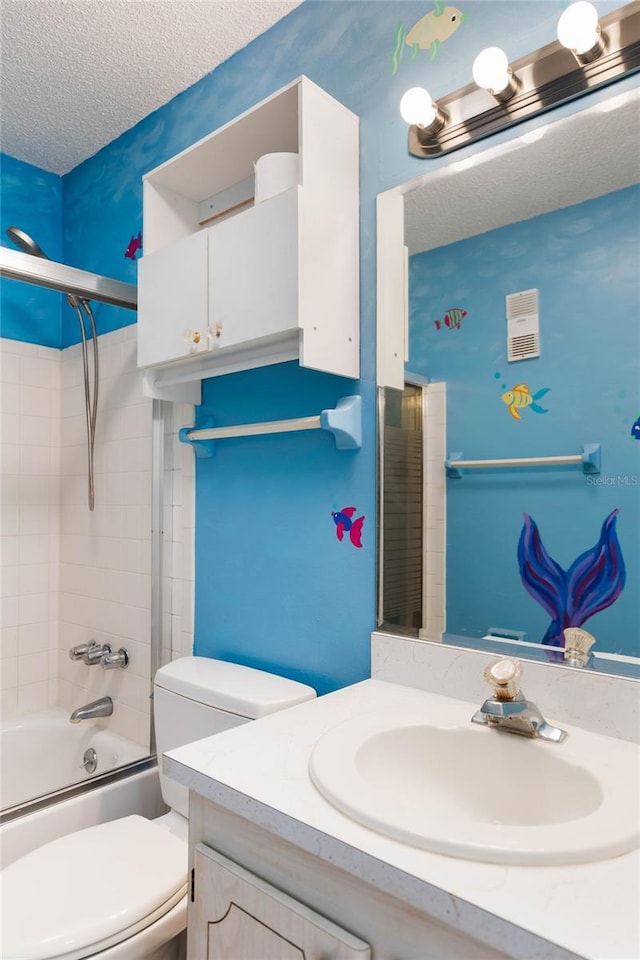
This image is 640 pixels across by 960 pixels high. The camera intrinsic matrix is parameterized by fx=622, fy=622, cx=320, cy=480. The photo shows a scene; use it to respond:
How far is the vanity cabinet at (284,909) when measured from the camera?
72 centimetres

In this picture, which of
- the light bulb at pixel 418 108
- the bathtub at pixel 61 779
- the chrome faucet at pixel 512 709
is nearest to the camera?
the chrome faucet at pixel 512 709

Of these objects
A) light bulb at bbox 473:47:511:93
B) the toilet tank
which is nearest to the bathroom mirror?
light bulb at bbox 473:47:511:93

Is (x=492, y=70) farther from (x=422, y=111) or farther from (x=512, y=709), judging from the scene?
(x=512, y=709)

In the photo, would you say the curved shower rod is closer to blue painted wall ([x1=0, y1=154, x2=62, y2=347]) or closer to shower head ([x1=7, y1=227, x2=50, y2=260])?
shower head ([x1=7, y1=227, x2=50, y2=260])

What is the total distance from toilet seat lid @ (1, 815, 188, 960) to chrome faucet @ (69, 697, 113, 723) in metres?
0.76

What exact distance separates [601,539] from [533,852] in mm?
A: 589

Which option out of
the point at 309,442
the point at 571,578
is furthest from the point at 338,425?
the point at 571,578

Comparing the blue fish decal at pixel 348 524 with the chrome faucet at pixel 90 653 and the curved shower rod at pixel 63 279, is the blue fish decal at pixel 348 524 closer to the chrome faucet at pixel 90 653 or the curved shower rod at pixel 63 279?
the curved shower rod at pixel 63 279

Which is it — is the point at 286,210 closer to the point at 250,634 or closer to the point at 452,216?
the point at 452,216

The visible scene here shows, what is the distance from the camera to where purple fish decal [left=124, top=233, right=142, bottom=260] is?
221 centimetres

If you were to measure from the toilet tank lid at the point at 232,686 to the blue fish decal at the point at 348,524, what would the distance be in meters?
0.38

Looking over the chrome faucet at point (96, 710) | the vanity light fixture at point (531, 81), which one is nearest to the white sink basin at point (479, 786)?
the vanity light fixture at point (531, 81)

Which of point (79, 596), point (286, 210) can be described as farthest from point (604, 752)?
point (79, 596)

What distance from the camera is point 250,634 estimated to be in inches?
68.9
